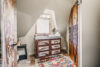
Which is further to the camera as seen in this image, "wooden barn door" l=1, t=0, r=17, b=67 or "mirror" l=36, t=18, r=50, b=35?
"mirror" l=36, t=18, r=50, b=35

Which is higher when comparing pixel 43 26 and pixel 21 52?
pixel 43 26

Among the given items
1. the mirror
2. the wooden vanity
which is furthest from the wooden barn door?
the mirror

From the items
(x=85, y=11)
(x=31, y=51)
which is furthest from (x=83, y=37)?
(x=31, y=51)

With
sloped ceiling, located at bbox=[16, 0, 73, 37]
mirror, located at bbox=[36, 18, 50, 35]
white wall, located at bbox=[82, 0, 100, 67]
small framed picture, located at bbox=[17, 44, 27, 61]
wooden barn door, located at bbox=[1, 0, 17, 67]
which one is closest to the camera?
wooden barn door, located at bbox=[1, 0, 17, 67]

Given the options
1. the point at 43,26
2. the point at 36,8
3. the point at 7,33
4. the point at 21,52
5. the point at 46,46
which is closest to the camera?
the point at 7,33

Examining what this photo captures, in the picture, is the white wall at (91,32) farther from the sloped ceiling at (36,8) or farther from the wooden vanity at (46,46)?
the wooden vanity at (46,46)

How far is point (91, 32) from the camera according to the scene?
93cm

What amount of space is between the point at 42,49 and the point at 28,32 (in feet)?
2.95

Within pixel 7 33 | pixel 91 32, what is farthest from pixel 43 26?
pixel 91 32

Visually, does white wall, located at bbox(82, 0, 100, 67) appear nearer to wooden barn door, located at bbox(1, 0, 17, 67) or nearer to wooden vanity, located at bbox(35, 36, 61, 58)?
wooden barn door, located at bbox(1, 0, 17, 67)

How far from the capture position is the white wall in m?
0.90

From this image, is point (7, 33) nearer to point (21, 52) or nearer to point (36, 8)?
point (36, 8)

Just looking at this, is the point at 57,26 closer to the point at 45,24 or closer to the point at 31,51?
the point at 45,24

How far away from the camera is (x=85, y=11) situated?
892 mm
